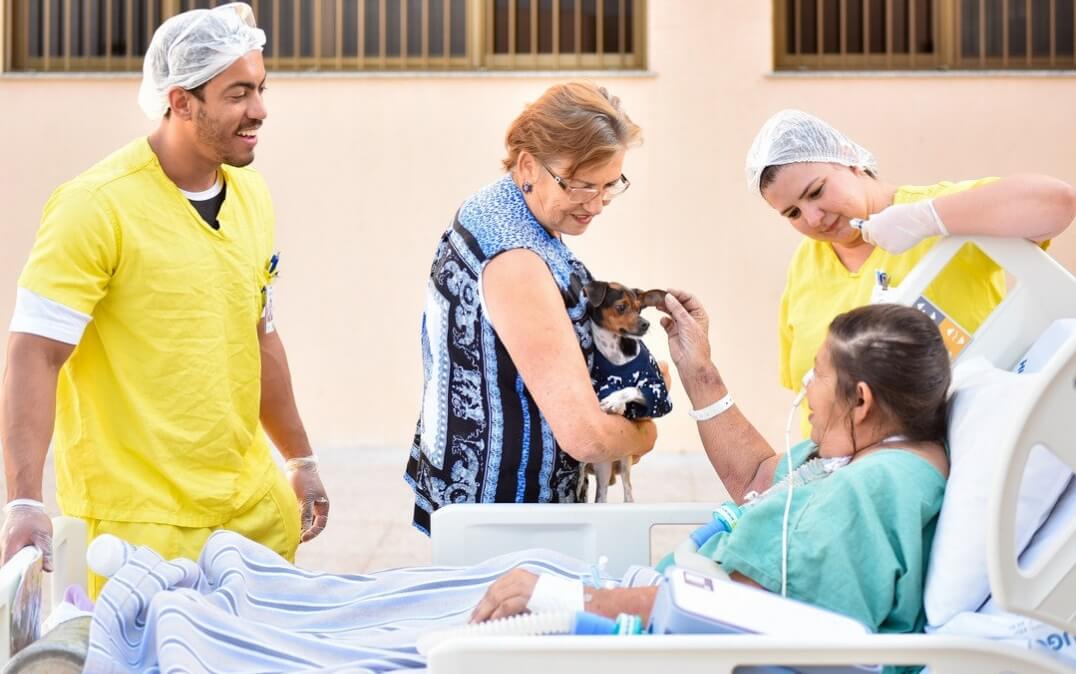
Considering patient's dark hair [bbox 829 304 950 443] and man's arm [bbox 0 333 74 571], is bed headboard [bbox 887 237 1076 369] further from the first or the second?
man's arm [bbox 0 333 74 571]

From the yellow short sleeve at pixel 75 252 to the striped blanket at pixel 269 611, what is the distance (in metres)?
0.40

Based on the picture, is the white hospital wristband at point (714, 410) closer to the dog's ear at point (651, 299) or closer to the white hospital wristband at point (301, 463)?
the dog's ear at point (651, 299)

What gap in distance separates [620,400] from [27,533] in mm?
885

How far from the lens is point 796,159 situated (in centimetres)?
213

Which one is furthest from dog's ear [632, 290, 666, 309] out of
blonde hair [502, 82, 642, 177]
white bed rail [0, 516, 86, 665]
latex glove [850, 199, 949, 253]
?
white bed rail [0, 516, 86, 665]

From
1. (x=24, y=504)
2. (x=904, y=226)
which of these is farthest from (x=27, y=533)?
(x=904, y=226)

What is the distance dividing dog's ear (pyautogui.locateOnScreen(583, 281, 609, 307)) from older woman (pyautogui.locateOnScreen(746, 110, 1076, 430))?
38 centimetres

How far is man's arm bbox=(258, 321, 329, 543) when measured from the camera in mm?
2299

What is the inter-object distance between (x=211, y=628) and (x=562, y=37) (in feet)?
15.8

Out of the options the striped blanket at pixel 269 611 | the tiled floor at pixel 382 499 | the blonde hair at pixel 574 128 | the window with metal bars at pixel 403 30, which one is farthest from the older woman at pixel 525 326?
the window with metal bars at pixel 403 30

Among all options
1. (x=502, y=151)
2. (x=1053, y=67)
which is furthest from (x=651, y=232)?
(x=1053, y=67)

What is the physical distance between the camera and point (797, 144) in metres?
2.13

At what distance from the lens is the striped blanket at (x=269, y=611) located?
1458mm

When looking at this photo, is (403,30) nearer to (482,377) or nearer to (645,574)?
(482,377)
